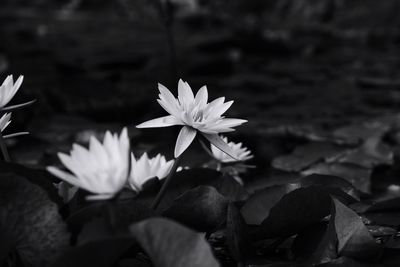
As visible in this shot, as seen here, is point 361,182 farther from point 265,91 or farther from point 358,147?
point 265,91

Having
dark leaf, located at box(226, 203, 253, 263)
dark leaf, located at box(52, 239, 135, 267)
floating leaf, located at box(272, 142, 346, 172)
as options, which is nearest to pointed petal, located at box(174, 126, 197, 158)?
dark leaf, located at box(226, 203, 253, 263)

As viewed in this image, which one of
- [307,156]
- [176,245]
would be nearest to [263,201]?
[176,245]

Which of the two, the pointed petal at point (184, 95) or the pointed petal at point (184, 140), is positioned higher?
the pointed petal at point (184, 95)

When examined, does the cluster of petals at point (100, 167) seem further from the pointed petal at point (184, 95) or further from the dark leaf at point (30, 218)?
the pointed petal at point (184, 95)

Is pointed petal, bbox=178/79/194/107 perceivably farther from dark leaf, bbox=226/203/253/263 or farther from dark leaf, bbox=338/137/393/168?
dark leaf, bbox=338/137/393/168

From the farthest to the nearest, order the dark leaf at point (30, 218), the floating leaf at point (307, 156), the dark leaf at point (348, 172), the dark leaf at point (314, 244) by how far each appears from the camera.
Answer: the floating leaf at point (307, 156)
the dark leaf at point (348, 172)
the dark leaf at point (314, 244)
the dark leaf at point (30, 218)


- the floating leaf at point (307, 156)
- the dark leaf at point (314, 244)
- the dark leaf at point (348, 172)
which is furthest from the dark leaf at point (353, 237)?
the floating leaf at point (307, 156)

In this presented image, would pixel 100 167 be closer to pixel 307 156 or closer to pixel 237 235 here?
pixel 237 235
